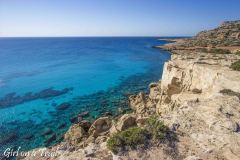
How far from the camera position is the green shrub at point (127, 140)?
345 inches

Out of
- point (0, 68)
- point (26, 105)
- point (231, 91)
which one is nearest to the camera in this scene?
point (231, 91)

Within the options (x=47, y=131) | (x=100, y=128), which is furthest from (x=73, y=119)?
(x=100, y=128)

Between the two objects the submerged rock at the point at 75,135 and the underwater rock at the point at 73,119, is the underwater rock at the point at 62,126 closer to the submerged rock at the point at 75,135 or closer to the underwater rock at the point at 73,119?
the underwater rock at the point at 73,119

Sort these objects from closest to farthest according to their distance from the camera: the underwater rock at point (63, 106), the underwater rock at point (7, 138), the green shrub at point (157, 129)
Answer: the green shrub at point (157, 129)
the underwater rock at point (7, 138)
the underwater rock at point (63, 106)

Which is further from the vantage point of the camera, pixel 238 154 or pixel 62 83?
pixel 62 83

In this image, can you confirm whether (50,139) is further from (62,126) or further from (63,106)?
(63,106)

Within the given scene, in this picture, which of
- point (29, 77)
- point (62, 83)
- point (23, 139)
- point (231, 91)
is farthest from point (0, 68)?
point (231, 91)

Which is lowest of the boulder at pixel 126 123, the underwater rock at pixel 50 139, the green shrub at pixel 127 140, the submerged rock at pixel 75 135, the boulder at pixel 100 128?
the underwater rock at pixel 50 139

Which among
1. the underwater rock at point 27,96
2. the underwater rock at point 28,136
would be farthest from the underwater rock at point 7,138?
the underwater rock at point 27,96

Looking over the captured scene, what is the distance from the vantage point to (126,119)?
619 inches

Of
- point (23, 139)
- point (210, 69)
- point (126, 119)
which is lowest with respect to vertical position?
point (23, 139)

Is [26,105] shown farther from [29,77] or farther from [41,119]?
[29,77]

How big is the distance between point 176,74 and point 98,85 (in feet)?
58.6

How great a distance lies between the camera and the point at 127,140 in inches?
349
